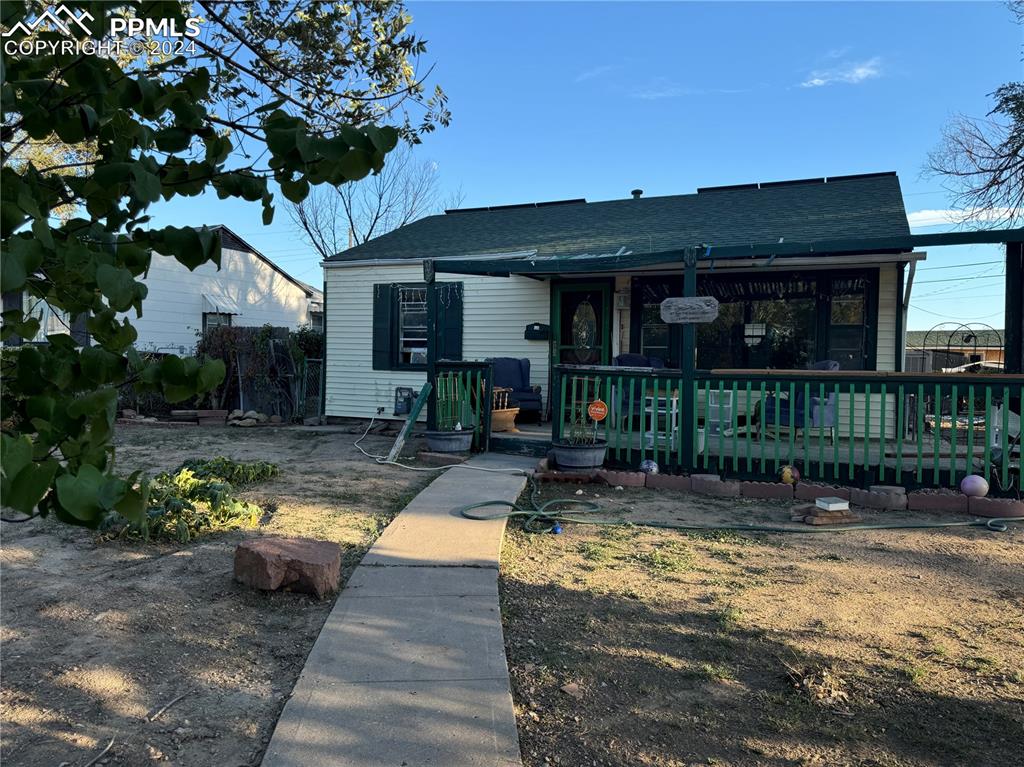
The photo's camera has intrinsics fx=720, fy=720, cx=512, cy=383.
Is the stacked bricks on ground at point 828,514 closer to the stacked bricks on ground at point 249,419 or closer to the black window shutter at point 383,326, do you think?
the black window shutter at point 383,326

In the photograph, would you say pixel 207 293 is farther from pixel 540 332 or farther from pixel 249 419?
pixel 540 332

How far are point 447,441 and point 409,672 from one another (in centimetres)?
494

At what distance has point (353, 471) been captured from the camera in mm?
7480

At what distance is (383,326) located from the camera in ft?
38.3

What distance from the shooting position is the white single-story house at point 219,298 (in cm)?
1973

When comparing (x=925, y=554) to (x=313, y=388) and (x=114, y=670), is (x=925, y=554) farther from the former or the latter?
(x=313, y=388)

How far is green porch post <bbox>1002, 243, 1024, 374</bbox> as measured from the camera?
6616mm

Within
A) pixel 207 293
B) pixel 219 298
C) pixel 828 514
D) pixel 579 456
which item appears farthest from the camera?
pixel 219 298

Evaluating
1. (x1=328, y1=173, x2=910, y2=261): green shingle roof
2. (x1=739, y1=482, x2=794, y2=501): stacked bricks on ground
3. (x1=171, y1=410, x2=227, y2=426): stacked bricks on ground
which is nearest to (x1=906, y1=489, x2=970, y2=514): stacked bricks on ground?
(x1=739, y1=482, x2=794, y2=501): stacked bricks on ground

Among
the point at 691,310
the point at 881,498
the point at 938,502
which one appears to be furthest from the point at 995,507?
the point at 691,310

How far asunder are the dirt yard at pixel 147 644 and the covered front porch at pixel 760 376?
2.78m

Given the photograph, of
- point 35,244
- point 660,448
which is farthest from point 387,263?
point 35,244

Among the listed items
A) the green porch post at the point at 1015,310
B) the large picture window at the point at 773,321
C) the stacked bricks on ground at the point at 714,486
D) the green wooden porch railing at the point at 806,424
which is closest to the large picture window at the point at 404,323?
the large picture window at the point at 773,321

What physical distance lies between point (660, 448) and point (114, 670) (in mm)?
5265
